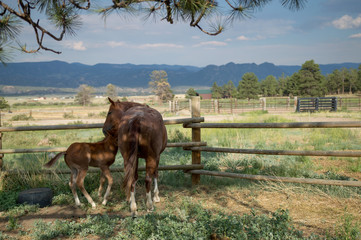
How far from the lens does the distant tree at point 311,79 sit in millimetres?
45688

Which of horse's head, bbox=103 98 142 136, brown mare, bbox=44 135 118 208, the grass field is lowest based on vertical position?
the grass field

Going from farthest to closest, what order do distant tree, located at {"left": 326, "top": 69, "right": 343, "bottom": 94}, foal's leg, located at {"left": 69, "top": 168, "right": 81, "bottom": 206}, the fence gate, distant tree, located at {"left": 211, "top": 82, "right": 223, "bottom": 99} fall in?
distant tree, located at {"left": 211, "top": 82, "right": 223, "bottom": 99} → distant tree, located at {"left": 326, "top": 69, "right": 343, "bottom": 94} → the fence gate → foal's leg, located at {"left": 69, "top": 168, "right": 81, "bottom": 206}

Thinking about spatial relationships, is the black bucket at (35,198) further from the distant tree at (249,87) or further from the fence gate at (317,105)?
the distant tree at (249,87)

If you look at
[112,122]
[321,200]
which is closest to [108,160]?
[112,122]

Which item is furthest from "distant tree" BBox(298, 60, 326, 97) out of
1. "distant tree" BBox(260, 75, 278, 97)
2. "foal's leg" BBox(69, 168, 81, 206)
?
"foal's leg" BBox(69, 168, 81, 206)

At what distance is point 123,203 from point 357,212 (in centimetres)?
325

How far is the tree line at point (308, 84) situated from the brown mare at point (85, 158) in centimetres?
4756

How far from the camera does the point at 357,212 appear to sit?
3.69m

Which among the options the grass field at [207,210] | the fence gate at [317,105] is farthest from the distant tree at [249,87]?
the grass field at [207,210]

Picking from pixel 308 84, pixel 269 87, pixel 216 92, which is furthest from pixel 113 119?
pixel 216 92

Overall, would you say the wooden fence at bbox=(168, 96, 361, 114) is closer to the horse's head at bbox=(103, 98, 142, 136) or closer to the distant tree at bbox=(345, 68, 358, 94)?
the horse's head at bbox=(103, 98, 142, 136)

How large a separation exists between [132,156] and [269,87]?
8293cm

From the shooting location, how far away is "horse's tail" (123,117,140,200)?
3422 millimetres

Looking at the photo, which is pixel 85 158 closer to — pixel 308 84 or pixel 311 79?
pixel 311 79
